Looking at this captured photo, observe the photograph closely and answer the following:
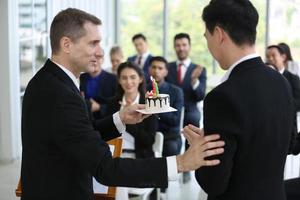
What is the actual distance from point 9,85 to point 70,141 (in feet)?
13.4

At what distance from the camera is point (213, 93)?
4.86 feet

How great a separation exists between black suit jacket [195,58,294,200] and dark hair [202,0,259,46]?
0.27ft

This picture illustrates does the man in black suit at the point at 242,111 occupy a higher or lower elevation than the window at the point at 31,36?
lower

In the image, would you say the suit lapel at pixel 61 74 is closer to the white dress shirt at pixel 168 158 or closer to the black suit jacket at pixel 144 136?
the white dress shirt at pixel 168 158

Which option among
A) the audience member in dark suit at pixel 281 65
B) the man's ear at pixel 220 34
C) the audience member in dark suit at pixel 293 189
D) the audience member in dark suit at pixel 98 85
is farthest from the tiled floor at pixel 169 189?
the man's ear at pixel 220 34

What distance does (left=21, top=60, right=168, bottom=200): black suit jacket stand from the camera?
1.67 metres

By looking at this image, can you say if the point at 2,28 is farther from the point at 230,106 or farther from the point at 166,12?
the point at 230,106

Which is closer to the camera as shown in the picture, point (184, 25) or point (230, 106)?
point (230, 106)

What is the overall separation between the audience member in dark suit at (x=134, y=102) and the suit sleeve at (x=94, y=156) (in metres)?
2.14

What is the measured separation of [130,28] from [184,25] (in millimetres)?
1023

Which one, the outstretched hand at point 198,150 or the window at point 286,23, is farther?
the window at point 286,23

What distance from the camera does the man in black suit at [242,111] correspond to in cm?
147

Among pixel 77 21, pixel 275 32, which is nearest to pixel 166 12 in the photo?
pixel 275 32

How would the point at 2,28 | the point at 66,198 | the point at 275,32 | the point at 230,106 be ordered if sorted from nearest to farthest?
the point at 230,106 < the point at 66,198 < the point at 2,28 < the point at 275,32
